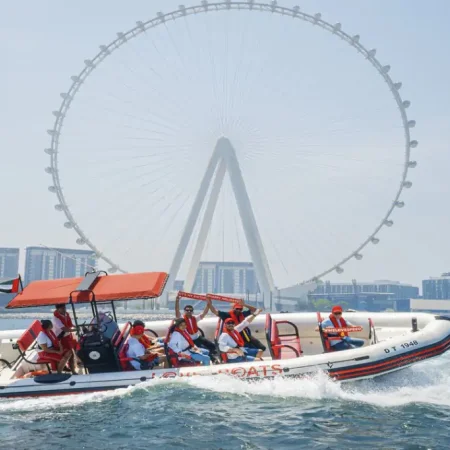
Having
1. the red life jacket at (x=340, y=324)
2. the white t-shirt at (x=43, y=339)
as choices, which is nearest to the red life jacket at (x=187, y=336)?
the white t-shirt at (x=43, y=339)

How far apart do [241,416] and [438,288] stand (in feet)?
649

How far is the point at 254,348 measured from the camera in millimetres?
12523

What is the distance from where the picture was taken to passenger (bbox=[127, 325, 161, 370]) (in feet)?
37.1

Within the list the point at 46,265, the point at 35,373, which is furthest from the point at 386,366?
the point at 46,265

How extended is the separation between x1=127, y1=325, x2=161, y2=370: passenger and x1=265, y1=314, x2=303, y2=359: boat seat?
86.5 inches

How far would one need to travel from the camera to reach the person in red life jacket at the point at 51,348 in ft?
36.6

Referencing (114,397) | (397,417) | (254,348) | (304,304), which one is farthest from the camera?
(304,304)

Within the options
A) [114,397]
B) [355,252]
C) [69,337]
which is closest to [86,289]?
[69,337]

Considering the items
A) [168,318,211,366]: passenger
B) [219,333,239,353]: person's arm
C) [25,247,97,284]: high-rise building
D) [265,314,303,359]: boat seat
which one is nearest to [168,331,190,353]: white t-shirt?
[168,318,211,366]: passenger

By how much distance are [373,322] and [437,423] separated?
544 centimetres

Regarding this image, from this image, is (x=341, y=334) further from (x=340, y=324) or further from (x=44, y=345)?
(x=44, y=345)

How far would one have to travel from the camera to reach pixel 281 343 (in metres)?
13.1

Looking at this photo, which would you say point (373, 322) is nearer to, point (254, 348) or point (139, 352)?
point (254, 348)

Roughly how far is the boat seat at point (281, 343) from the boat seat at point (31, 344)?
13.0 ft
